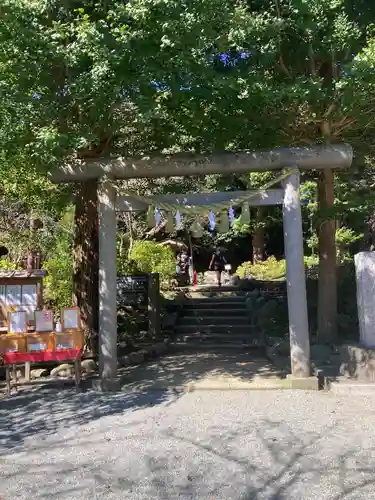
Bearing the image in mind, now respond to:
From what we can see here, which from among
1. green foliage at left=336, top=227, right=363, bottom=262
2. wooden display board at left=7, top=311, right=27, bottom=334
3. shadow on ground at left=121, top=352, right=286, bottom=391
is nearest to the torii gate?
shadow on ground at left=121, top=352, right=286, bottom=391

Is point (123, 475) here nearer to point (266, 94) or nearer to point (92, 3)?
point (266, 94)

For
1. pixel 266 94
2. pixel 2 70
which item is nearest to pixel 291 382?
pixel 266 94

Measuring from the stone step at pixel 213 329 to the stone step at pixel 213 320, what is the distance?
1.12 ft

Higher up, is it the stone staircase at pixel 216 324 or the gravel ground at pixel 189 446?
the stone staircase at pixel 216 324

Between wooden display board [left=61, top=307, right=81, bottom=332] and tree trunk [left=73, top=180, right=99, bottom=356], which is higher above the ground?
tree trunk [left=73, top=180, right=99, bottom=356]

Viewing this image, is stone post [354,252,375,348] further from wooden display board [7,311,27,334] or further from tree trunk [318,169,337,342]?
wooden display board [7,311,27,334]

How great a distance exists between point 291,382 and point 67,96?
5.70m

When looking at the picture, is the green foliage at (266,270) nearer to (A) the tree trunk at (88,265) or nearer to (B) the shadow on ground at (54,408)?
(A) the tree trunk at (88,265)

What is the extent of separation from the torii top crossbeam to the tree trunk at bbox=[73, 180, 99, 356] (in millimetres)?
1967

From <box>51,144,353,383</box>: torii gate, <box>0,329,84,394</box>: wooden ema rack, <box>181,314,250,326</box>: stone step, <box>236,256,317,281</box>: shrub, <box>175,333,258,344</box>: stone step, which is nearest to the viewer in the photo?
<box>0,329,84,394</box>: wooden ema rack

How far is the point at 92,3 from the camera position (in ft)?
23.7

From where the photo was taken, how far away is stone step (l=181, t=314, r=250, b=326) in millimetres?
13828

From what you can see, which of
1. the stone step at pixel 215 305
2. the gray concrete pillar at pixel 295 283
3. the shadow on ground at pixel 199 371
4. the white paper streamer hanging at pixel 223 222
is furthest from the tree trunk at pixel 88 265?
the stone step at pixel 215 305

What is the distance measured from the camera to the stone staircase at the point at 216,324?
484 inches
